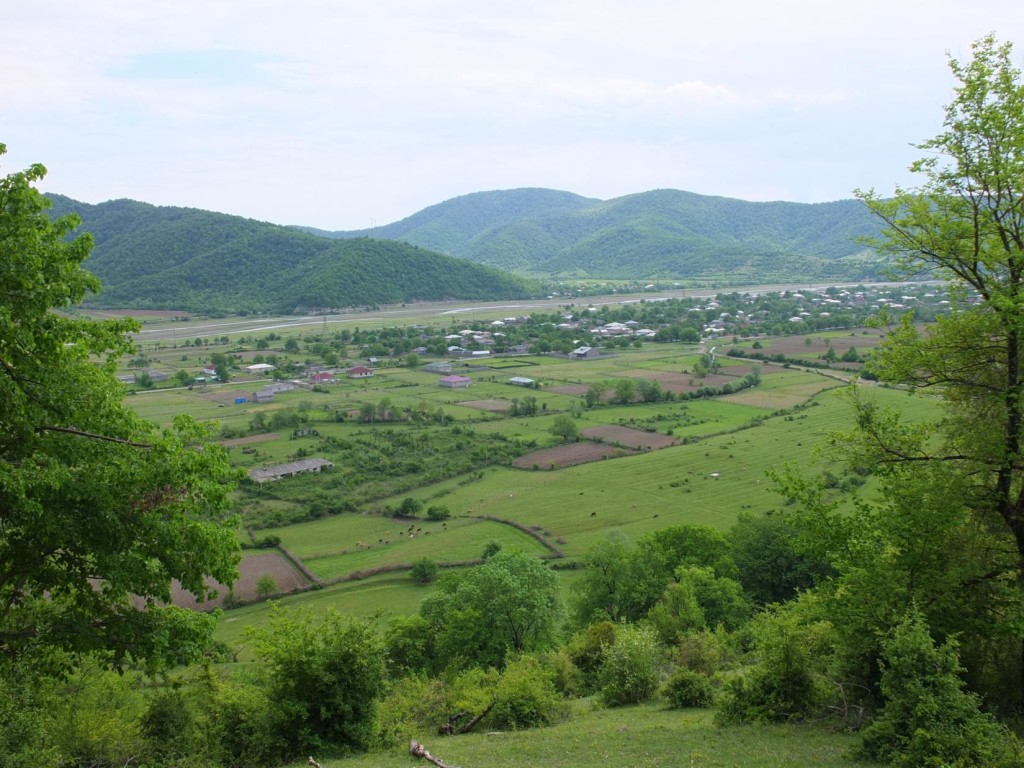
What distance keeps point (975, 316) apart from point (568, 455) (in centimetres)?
4708

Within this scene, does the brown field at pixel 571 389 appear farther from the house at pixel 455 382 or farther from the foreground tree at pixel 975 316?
the foreground tree at pixel 975 316

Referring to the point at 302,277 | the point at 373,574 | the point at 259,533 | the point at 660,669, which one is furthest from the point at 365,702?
the point at 302,277

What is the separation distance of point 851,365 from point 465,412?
53661mm

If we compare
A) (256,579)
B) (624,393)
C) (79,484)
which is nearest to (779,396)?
(624,393)

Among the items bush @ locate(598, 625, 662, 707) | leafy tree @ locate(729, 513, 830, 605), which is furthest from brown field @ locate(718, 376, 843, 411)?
bush @ locate(598, 625, 662, 707)

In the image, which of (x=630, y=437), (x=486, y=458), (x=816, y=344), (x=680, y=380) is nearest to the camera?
(x=486, y=458)

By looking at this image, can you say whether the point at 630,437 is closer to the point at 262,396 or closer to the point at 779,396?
the point at 779,396

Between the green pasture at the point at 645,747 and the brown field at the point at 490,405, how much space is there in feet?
192

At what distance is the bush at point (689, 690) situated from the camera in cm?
1755

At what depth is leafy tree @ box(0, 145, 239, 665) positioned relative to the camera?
30.5 feet

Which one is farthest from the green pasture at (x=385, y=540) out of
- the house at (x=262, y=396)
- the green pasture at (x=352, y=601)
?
the house at (x=262, y=396)

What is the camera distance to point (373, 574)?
38.2 meters

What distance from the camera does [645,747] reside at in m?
13.2

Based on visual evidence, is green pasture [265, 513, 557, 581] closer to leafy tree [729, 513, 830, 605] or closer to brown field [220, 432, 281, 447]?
leafy tree [729, 513, 830, 605]
